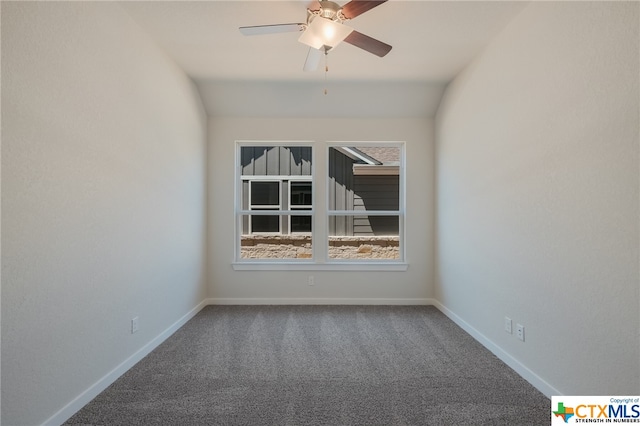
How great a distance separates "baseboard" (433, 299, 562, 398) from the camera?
219 cm

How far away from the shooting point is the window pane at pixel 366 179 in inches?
179

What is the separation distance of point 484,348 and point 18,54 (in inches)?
151

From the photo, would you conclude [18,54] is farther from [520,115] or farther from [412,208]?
[412,208]

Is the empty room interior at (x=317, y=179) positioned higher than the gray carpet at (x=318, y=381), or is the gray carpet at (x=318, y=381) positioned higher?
the empty room interior at (x=317, y=179)

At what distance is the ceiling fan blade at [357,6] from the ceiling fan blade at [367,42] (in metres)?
0.15

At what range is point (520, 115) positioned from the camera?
97.7 inches

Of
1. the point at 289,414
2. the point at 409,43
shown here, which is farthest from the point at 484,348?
the point at 409,43

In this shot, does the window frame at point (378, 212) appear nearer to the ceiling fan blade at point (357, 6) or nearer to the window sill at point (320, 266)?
the window sill at point (320, 266)

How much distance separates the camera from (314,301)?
172 inches

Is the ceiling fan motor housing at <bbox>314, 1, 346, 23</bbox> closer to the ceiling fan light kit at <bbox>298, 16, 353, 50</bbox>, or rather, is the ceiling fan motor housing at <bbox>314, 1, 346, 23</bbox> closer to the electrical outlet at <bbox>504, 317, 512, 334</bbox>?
the ceiling fan light kit at <bbox>298, 16, 353, 50</bbox>

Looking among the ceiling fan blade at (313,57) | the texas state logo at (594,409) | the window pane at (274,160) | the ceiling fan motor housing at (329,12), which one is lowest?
the texas state logo at (594,409)

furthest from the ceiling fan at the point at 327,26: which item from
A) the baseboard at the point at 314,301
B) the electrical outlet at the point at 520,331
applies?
the baseboard at the point at 314,301

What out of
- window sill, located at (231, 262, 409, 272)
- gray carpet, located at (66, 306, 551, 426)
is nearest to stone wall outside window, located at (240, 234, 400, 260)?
window sill, located at (231, 262, 409, 272)

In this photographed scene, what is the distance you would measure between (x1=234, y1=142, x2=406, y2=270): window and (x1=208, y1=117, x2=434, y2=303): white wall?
0.53 feet
